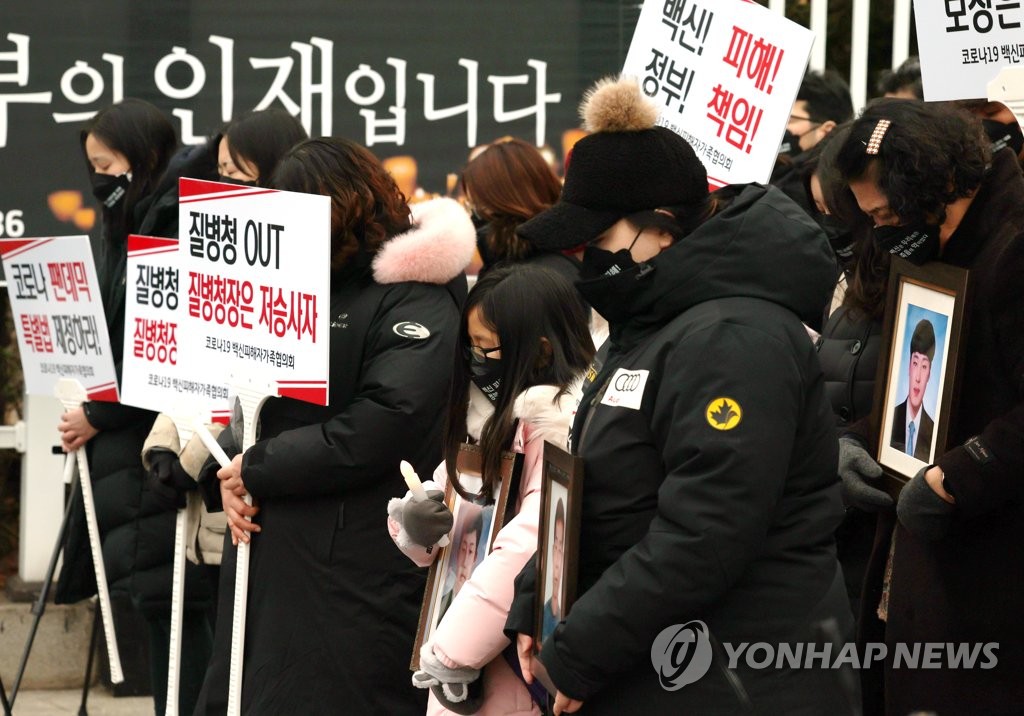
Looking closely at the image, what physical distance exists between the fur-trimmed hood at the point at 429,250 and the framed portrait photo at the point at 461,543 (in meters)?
0.69

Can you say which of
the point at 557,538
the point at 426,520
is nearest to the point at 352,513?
the point at 426,520

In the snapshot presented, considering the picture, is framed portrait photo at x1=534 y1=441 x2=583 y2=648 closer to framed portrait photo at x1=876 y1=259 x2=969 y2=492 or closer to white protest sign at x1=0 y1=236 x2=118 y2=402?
framed portrait photo at x1=876 y1=259 x2=969 y2=492

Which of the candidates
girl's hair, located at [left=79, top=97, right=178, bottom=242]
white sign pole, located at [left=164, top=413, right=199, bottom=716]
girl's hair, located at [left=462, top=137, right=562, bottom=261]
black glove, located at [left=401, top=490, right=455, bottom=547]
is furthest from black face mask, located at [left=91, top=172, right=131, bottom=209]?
black glove, located at [left=401, top=490, right=455, bottom=547]

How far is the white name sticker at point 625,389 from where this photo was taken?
9.25 ft

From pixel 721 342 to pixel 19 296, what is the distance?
3.79 m

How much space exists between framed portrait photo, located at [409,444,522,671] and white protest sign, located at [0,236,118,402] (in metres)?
1.99

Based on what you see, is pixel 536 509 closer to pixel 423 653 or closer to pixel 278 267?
pixel 423 653

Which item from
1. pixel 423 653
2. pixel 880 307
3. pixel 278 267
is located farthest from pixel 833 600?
pixel 278 267

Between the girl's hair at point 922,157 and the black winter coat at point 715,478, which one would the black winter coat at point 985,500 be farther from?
the black winter coat at point 715,478

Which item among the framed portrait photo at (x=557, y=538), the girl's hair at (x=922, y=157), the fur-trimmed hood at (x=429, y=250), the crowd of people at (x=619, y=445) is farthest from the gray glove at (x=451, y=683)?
the girl's hair at (x=922, y=157)

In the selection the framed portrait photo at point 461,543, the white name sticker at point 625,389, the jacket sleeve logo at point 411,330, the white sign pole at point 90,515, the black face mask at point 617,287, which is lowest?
the white sign pole at point 90,515

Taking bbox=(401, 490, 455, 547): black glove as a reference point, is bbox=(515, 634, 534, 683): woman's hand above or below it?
above

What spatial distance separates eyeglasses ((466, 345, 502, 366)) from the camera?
3.76m

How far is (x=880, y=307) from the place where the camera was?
4.07 m
